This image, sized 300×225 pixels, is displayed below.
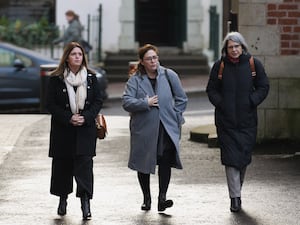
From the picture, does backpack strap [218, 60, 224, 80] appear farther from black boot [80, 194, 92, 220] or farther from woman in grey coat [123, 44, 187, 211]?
black boot [80, 194, 92, 220]

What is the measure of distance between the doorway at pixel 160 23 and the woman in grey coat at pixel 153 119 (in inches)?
707

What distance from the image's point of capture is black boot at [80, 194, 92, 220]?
9508mm

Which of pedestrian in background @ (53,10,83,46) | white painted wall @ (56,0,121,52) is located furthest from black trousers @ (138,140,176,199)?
white painted wall @ (56,0,121,52)

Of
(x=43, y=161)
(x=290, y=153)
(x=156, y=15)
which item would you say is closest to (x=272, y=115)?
(x=290, y=153)

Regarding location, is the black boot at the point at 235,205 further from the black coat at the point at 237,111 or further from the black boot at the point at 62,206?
the black boot at the point at 62,206

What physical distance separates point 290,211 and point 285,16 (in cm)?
441

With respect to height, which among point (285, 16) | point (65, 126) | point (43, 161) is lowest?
point (43, 161)

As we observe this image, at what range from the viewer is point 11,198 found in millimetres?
10492

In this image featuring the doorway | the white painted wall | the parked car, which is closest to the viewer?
the parked car

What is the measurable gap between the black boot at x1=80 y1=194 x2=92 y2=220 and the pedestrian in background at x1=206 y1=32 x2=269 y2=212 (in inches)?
52.4

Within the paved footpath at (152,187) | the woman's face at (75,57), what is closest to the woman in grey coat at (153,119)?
the paved footpath at (152,187)

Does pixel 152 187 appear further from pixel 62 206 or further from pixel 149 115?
pixel 62 206

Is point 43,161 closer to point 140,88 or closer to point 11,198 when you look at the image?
point 11,198

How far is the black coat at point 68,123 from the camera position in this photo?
9578mm
